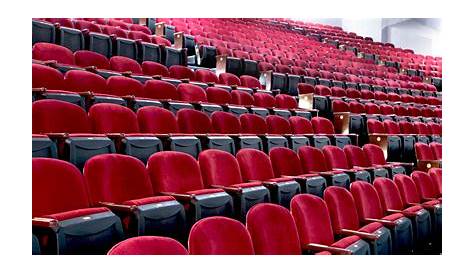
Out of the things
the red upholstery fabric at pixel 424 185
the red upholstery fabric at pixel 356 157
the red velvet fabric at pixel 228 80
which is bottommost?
the red upholstery fabric at pixel 424 185

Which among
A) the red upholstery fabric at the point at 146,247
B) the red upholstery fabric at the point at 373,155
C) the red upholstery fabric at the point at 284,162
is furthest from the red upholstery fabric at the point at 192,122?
the red upholstery fabric at the point at 146,247

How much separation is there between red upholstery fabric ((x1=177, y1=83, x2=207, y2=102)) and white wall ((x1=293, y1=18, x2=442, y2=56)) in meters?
2.63

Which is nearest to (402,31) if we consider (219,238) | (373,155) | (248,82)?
(248,82)

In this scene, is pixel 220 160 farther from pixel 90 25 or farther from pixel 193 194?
pixel 90 25

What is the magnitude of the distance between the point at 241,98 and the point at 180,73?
167 millimetres

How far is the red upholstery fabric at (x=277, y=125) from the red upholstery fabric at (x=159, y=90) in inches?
8.1

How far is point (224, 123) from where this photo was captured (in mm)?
947

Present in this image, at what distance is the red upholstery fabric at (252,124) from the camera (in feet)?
3.30

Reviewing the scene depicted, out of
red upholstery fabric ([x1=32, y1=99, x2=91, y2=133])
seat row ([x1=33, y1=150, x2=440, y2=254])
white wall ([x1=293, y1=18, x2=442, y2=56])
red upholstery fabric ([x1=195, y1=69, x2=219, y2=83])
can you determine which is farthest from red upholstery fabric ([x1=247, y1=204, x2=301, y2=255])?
white wall ([x1=293, y1=18, x2=442, y2=56])

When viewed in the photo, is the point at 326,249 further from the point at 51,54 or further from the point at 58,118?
the point at 51,54

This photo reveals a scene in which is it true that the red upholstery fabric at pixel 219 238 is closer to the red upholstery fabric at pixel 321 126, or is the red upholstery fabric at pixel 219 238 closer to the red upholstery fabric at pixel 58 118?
the red upholstery fabric at pixel 58 118
